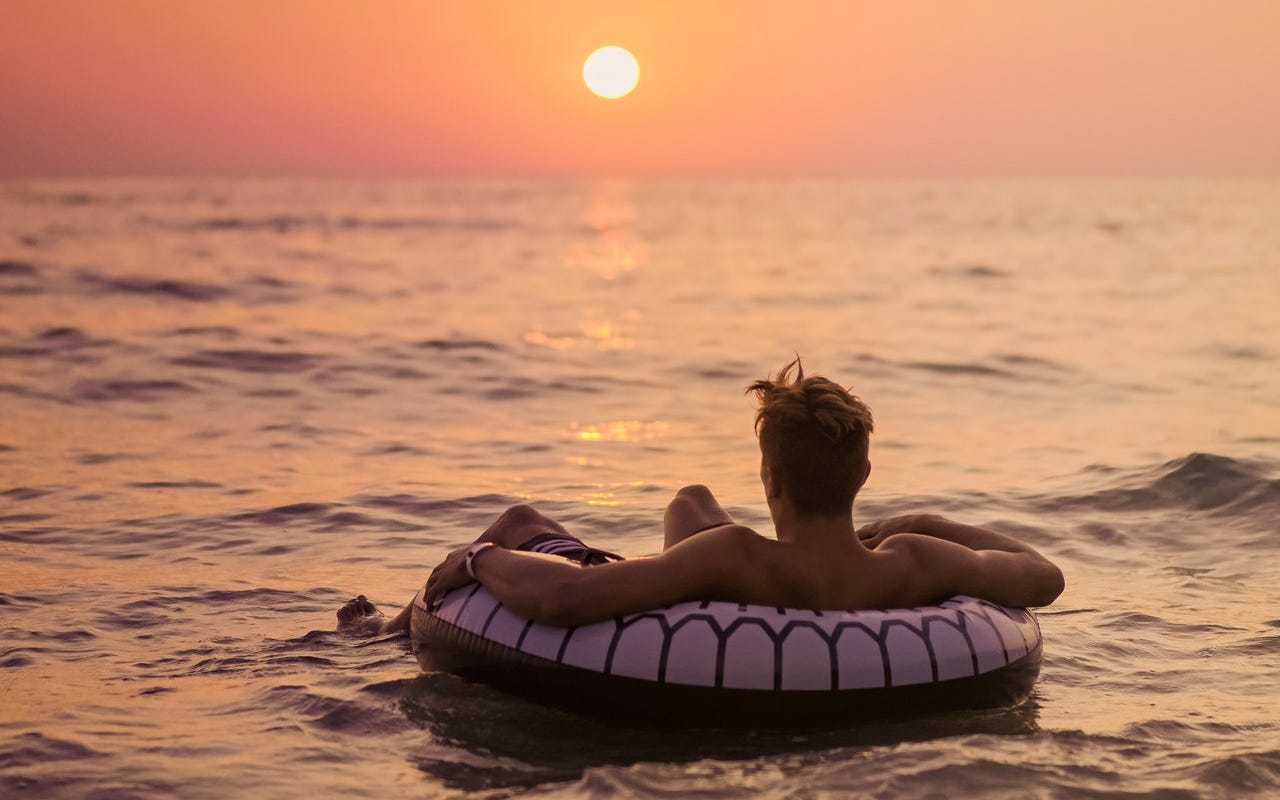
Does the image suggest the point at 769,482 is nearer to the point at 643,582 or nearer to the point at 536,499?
the point at 643,582

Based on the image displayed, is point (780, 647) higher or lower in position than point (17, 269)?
lower

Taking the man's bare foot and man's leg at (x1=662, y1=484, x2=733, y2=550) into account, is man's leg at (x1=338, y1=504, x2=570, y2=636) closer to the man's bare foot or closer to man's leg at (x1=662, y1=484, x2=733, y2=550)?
the man's bare foot

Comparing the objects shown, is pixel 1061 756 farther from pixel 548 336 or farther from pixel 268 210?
pixel 268 210

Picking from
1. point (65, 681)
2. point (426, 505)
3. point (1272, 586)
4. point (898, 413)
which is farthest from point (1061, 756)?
point (898, 413)

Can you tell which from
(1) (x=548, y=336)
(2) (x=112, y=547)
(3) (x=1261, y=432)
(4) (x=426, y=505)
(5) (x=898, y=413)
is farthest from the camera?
(1) (x=548, y=336)

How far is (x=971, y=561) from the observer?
5059 mm

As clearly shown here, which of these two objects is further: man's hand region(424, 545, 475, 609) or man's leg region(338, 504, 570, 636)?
man's leg region(338, 504, 570, 636)

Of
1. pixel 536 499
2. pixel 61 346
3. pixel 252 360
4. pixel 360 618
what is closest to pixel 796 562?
pixel 360 618

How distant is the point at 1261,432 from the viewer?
38.0 feet

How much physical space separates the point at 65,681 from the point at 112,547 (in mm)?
2597

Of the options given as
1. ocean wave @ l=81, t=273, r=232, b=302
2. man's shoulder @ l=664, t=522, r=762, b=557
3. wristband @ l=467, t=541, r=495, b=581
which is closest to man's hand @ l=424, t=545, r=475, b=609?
wristband @ l=467, t=541, r=495, b=581

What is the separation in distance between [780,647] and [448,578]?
4.67 feet

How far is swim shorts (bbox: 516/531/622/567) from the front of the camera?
17.1 ft

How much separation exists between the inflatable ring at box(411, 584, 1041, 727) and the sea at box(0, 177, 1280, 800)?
11 centimetres
